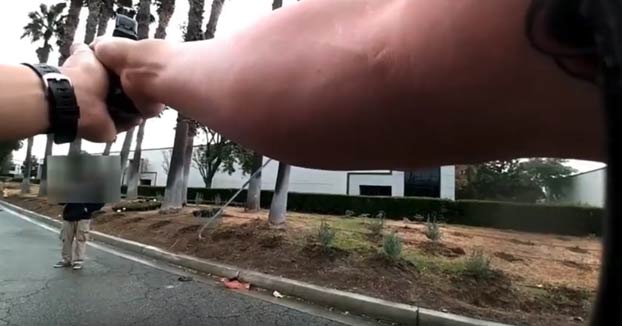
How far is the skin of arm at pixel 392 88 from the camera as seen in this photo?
64cm

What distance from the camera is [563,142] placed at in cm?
76

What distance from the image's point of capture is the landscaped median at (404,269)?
4.65 m

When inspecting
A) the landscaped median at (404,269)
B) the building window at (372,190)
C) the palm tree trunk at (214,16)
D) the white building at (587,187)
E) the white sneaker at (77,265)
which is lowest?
the white sneaker at (77,265)

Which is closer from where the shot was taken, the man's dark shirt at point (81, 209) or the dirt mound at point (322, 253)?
the man's dark shirt at point (81, 209)

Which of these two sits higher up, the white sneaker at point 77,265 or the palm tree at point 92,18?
the palm tree at point 92,18

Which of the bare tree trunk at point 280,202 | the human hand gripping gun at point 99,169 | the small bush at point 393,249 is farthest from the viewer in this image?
the bare tree trunk at point 280,202

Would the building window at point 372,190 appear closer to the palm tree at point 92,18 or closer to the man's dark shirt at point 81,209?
the palm tree at point 92,18

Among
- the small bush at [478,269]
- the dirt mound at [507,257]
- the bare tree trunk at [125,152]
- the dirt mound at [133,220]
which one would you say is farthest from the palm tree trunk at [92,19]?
the small bush at [478,269]

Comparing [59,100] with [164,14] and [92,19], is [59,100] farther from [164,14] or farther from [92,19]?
[92,19]

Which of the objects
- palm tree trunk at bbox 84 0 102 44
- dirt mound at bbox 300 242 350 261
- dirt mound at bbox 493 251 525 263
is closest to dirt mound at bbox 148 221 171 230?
dirt mound at bbox 300 242 350 261

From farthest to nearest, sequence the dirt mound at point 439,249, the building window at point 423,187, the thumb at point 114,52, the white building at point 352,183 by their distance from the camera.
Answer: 1. the building window at point 423,187
2. the white building at point 352,183
3. the dirt mound at point 439,249
4. the thumb at point 114,52

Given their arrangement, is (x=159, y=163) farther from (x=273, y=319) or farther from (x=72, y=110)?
(x=72, y=110)

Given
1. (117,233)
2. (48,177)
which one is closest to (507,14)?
(48,177)

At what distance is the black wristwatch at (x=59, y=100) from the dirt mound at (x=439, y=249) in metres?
A: 6.29
